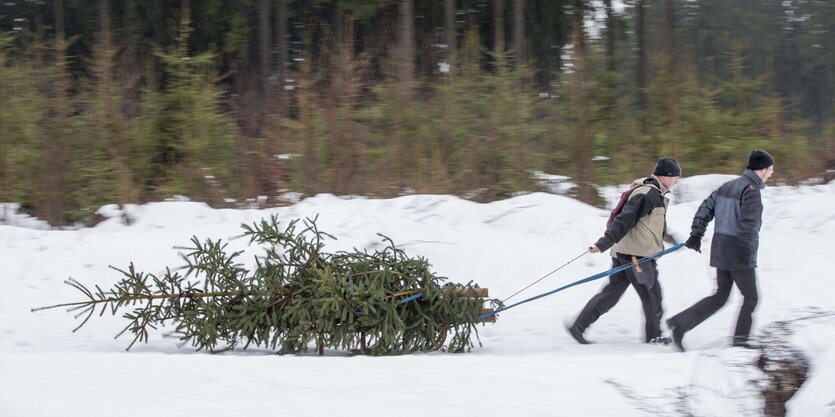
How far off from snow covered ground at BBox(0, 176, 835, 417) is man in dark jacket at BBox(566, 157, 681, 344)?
317mm

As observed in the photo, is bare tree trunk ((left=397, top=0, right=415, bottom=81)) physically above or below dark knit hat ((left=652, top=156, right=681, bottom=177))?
above

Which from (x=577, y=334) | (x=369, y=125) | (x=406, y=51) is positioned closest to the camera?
(x=577, y=334)

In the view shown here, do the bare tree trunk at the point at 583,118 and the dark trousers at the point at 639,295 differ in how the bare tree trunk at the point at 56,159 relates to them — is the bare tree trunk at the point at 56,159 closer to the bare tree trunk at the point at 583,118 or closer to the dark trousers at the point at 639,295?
the bare tree trunk at the point at 583,118

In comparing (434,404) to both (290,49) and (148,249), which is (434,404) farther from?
(290,49)

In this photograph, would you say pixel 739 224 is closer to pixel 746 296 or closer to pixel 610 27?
pixel 746 296

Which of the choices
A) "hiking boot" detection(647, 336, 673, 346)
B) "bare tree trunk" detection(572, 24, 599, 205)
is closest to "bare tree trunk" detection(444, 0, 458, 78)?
"bare tree trunk" detection(572, 24, 599, 205)

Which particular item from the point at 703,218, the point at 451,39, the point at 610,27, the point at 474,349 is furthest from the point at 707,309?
the point at 610,27

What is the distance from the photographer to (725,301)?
704 centimetres

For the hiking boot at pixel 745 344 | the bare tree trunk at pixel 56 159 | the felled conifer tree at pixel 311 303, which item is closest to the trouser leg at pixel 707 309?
the felled conifer tree at pixel 311 303

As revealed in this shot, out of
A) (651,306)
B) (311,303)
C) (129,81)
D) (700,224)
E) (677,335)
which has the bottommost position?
(677,335)

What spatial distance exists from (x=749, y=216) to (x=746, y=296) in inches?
25.8

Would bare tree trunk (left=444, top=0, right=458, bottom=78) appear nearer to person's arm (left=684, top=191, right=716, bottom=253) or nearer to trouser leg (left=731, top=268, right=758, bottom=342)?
person's arm (left=684, top=191, right=716, bottom=253)

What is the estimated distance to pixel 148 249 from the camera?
384 inches

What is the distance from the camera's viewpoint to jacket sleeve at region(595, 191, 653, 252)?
23.2 ft
